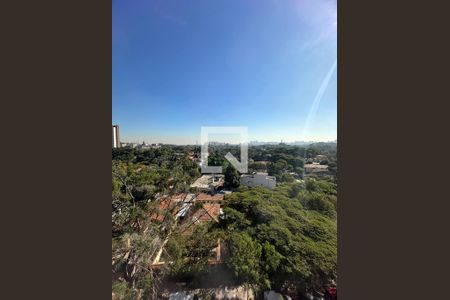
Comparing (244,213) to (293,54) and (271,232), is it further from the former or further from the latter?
(293,54)

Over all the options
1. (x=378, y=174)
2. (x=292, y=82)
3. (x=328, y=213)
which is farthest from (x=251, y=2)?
(x=328, y=213)

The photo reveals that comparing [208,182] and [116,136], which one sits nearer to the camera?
[116,136]

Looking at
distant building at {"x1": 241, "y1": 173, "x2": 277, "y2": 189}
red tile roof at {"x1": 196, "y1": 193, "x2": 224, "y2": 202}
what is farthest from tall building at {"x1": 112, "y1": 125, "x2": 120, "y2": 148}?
distant building at {"x1": 241, "y1": 173, "x2": 277, "y2": 189}
